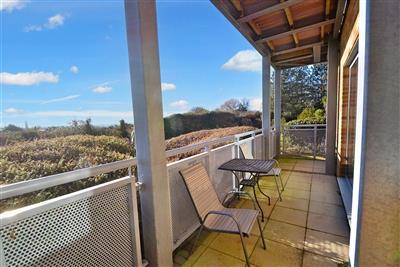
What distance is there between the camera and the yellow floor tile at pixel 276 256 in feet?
5.94

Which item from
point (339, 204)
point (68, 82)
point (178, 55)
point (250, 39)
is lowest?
point (339, 204)

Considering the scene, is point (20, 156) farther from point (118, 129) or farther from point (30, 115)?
point (118, 129)

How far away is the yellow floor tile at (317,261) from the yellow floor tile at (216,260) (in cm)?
60

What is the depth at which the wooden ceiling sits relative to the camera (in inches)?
115

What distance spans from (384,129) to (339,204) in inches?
88.5

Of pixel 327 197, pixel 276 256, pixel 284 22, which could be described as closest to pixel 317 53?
pixel 284 22

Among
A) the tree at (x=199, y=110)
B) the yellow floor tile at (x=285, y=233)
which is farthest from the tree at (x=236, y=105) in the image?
the yellow floor tile at (x=285, y=233)

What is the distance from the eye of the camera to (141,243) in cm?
163

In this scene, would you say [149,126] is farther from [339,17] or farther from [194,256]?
[339,17]

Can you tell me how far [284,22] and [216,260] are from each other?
12.8 feet

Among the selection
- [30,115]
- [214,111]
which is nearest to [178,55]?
[214,111]

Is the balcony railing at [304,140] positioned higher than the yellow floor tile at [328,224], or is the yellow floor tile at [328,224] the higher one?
the balcony railing at [304,140]

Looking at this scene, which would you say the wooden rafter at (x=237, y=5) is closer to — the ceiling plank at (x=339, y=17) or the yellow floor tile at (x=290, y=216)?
the ceiling plank at (x=339, y=17)

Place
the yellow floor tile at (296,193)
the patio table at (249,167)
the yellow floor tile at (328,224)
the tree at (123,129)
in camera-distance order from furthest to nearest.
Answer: the tree at (123,129)
the yellow floor tile at (296,193)
the patio table at (249,167)
the yellow floor tile at (328,224)
